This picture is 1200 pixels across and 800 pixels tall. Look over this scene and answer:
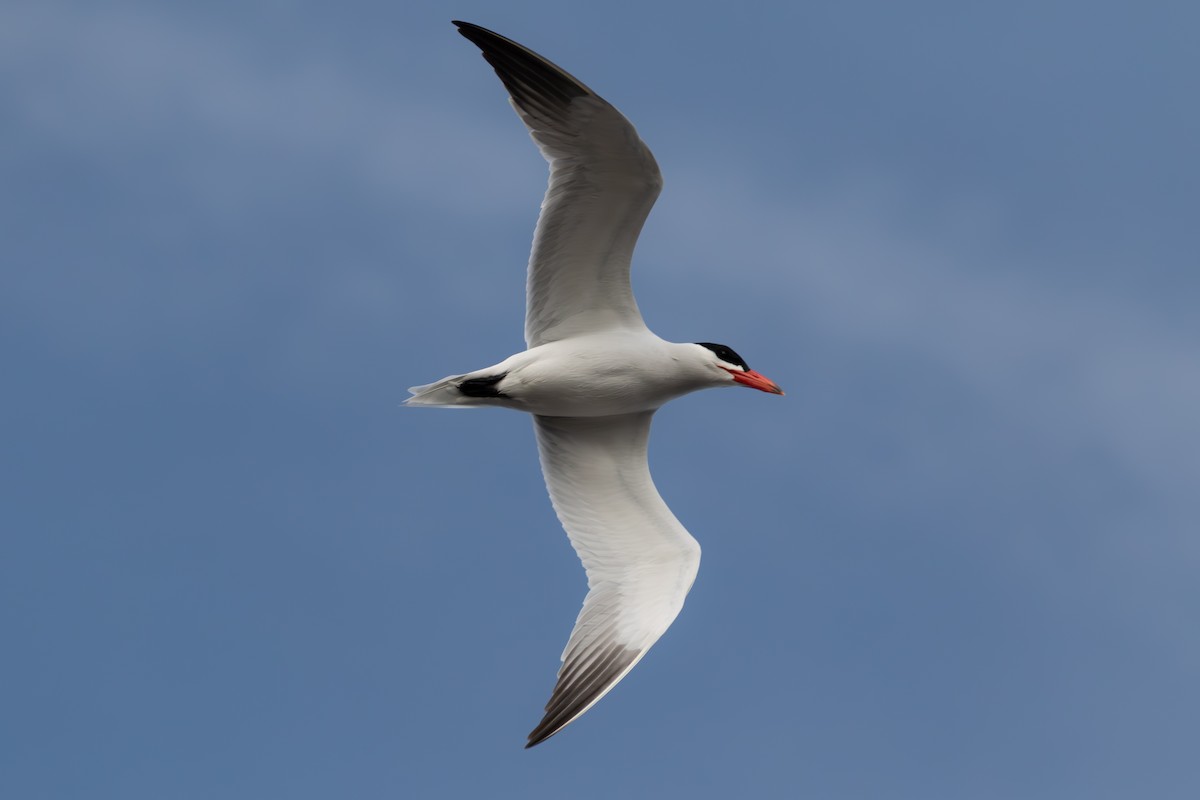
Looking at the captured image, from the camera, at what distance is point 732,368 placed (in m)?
13.2

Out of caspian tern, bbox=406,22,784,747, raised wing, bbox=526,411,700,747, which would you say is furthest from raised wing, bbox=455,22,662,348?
raised wing, bbox=526,411,700,747

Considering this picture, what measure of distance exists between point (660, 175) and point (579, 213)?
699mm

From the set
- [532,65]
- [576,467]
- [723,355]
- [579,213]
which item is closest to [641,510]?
[576,467]

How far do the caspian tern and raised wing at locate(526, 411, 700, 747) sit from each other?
1cm

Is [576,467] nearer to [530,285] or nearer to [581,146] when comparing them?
[530,285]

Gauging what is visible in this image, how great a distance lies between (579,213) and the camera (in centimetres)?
1219

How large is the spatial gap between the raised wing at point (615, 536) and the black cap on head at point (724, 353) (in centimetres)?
89

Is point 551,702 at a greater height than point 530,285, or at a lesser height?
lesser

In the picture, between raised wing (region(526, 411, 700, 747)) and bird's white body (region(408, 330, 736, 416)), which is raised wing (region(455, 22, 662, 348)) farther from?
raised wing (region(526, 411, 700, 747))

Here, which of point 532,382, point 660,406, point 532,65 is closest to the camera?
point 532,65

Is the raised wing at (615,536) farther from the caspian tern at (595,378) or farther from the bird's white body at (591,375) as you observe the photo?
the bird's white body at (591,375)

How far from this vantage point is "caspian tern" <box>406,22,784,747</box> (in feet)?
38.7

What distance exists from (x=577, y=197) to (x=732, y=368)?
2.11 m

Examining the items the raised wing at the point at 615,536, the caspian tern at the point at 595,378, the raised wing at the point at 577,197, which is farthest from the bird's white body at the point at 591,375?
the raised wing at the point at 615,536
